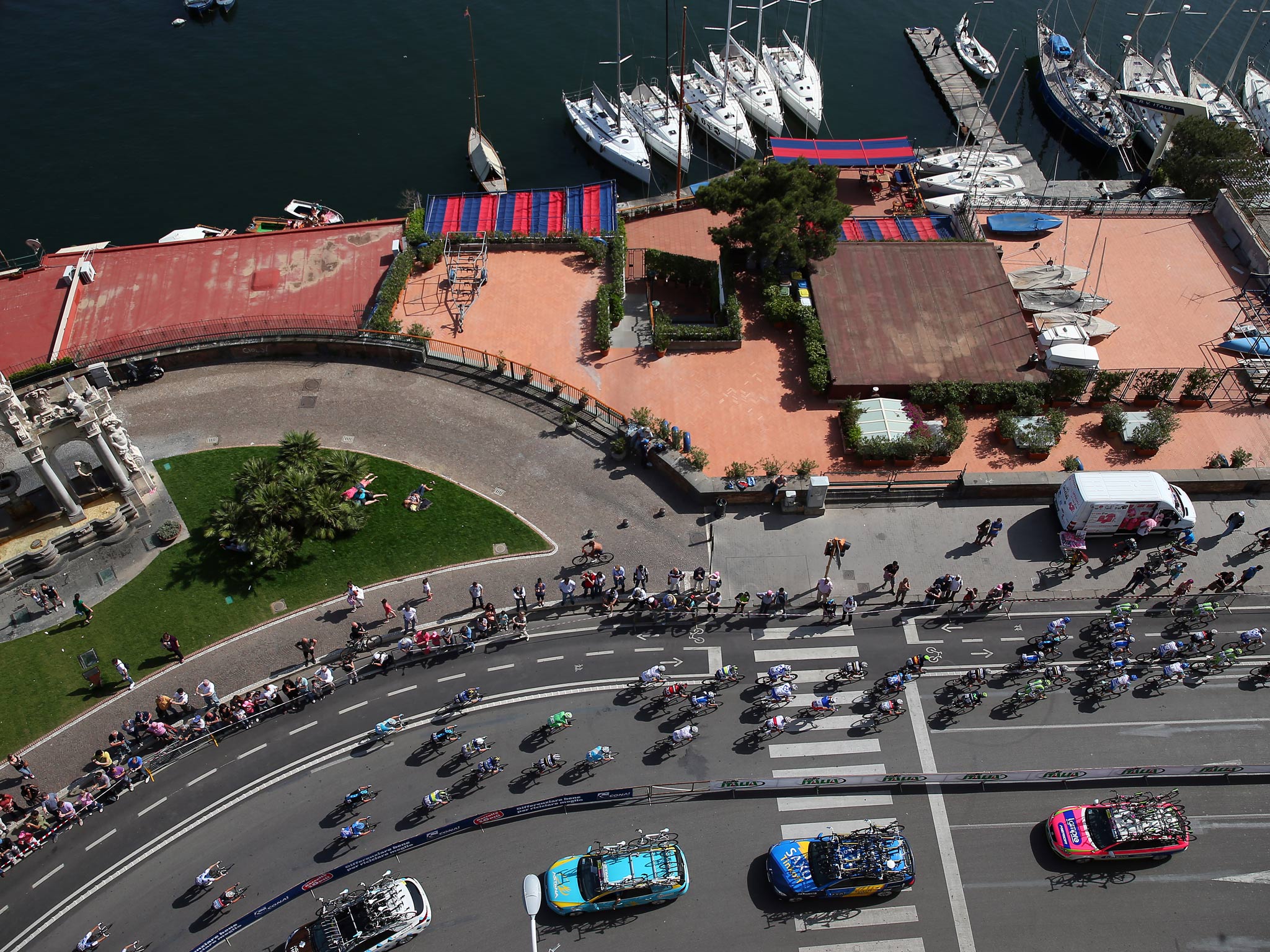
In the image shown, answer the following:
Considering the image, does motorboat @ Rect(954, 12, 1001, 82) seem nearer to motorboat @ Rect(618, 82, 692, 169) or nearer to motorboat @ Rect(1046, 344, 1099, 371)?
motorboat @ Rect(618, 82, 692, 169)

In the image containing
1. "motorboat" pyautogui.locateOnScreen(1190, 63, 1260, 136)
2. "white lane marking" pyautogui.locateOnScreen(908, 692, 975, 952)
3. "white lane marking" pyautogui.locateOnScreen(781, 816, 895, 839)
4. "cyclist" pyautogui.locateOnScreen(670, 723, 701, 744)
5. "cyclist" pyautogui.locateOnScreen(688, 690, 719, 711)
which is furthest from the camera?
"motorboat" pyautogui.locateOnScreen(1190, 63, 1260, 136)

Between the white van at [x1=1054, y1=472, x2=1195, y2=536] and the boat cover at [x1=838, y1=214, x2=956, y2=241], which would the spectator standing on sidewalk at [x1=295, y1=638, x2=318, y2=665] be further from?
the boat cover at [x1=838, y1=214, x2=956, y2=241]

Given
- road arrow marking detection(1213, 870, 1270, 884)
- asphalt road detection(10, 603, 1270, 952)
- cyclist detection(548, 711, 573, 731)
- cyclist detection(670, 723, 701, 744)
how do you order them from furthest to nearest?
1. cyclist detection(548, 711, 573, 731)
2. cyclist detection(670, 723, 701, 744)
3. road arrow marking detection(1213, 870, 1270, 884)
4. asphalt road detection(10, 603, 1270, 952)

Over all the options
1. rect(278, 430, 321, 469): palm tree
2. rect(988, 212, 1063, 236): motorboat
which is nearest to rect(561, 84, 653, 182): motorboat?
rect(988, 212, 1063, 236): motorboat

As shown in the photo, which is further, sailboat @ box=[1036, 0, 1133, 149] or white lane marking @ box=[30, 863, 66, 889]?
sailboat @ box=[1036, 0, 1133, 149]

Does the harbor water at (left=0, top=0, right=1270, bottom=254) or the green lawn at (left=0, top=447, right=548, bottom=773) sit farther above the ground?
the harbor water at (left=0, top=0, right=1270, bottom=254)

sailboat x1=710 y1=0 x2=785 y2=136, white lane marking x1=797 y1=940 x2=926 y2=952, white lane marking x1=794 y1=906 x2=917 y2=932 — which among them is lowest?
white lane marking x1=797 y1=940 x2=926 y2=952

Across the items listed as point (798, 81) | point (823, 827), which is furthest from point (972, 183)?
point (823, 827)

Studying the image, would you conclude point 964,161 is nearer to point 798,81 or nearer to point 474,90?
point 798,81
